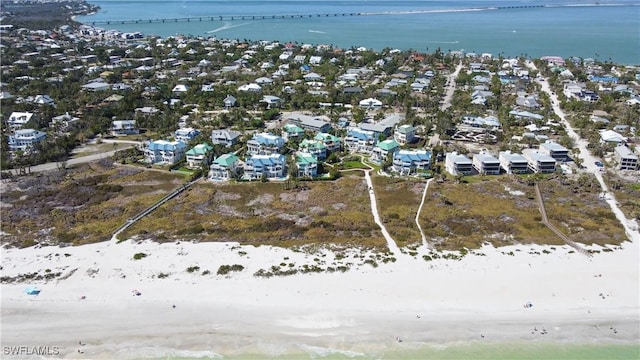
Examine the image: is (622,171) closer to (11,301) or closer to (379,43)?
(11,301)

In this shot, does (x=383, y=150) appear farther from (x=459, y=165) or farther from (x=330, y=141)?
(x=459, y=165)

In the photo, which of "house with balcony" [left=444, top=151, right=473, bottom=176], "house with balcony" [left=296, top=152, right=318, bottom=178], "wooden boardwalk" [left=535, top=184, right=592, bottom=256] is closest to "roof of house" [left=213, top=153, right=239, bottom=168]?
"house with balcony" [left=296, top=152, right=318, bottom=178]

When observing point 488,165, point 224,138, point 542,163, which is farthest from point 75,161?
point 542,163

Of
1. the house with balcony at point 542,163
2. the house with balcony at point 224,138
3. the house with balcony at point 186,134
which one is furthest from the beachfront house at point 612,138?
the house with balcony at point 186,134

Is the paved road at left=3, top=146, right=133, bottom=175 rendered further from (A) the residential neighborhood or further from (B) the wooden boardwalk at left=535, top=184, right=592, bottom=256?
(B) the wooden boardwalk at left=535, top=184, right=592, bottom=256

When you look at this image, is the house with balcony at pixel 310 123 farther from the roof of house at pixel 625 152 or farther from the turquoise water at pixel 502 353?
the turquoise water at pixel 502 353

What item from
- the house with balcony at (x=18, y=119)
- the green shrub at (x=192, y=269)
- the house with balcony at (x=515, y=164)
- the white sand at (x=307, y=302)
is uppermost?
the house with balcony at (x=18, y=119)
